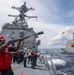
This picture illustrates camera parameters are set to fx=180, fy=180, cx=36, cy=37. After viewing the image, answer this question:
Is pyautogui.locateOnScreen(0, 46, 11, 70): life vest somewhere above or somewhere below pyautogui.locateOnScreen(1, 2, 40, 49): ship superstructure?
below

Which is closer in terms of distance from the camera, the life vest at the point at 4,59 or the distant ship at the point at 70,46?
the life vest at the point at 4,59

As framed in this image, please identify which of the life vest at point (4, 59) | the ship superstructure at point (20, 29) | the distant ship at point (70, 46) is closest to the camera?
the life vest at point (4, 59)

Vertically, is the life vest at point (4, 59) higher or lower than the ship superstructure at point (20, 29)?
lower

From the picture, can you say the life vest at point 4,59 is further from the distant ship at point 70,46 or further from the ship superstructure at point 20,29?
the distant ship at point 70,46

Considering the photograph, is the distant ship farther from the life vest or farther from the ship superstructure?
the life vest

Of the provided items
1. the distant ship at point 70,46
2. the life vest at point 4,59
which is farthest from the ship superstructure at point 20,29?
the distant ship at point 70,46

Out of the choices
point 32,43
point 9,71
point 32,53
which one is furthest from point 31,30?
point 9,71

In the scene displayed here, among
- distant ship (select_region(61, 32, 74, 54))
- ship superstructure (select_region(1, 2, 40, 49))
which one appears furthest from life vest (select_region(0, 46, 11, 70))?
distant ship (select_region(61, 32, 74, 54))

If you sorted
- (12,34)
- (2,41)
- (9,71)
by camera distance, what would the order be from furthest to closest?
1. (12,34)
2. (9,71)
3. (2,41)

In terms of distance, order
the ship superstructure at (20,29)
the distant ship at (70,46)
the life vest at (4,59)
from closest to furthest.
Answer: the life vest at (4,59) < the ship superstructure at (20,29) < the distant ship at (70,46)

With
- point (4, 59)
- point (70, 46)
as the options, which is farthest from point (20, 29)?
point (70, 46)

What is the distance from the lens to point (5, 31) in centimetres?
3189

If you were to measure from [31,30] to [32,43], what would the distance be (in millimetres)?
2577

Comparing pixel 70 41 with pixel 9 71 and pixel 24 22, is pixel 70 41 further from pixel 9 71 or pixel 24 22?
pixel 9 71
